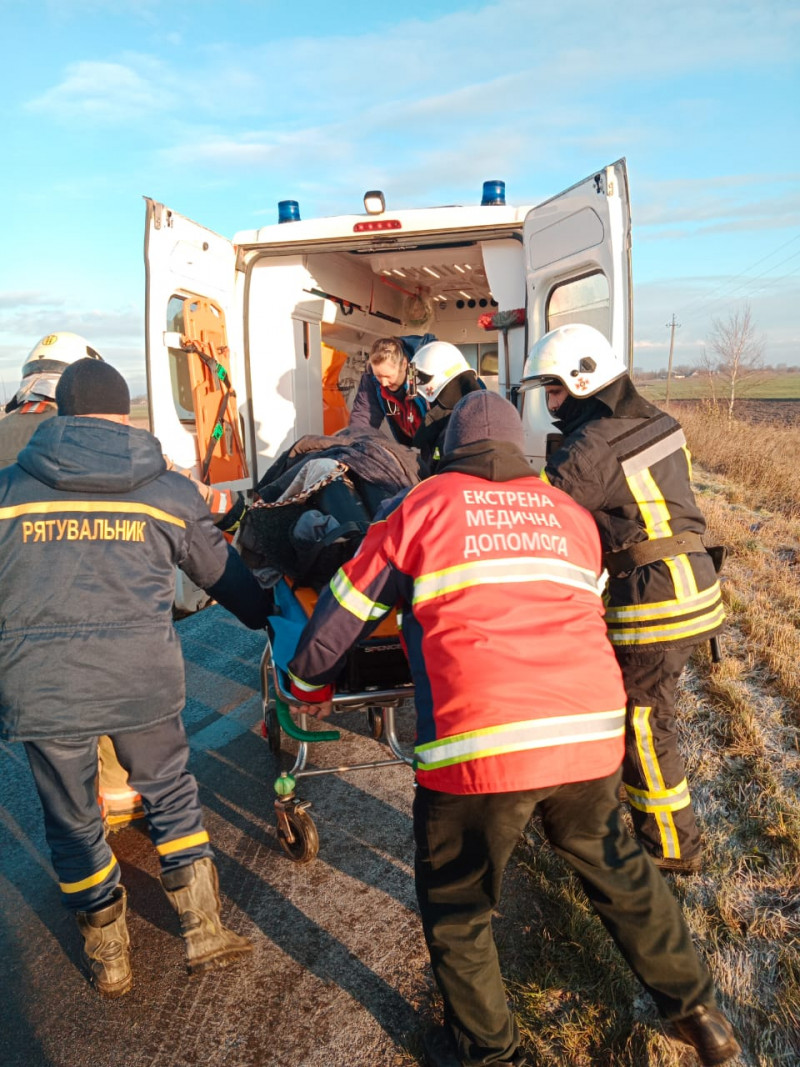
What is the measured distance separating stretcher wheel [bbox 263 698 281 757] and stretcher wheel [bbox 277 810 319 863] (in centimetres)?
75

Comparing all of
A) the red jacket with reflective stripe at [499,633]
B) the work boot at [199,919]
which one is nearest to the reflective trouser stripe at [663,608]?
the red jacket with reflective stripe at [499,633]

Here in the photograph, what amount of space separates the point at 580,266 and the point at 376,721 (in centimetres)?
279

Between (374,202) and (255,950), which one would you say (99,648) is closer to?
(255,950)

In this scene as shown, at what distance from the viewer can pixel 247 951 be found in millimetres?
2350

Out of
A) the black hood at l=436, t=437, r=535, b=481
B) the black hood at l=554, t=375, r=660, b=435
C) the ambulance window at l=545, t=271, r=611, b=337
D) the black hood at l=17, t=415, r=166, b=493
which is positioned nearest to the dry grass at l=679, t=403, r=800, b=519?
the ambulance window at l=545, t=271, r=611, b=337

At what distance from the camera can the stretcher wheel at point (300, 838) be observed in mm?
2734

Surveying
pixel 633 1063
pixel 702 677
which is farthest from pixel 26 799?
pixel 702 677

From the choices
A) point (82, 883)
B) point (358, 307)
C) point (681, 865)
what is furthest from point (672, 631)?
point (358, 307)

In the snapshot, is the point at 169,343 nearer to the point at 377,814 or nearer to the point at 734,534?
the point at 377,814

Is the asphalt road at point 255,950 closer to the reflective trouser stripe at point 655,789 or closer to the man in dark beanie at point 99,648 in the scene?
the man in dark beanie at point 99,648

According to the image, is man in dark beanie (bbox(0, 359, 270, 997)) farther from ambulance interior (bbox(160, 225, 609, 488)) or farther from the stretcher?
ambulance interior (bbox(160, 225, 609, 488))

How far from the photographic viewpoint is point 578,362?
2.82 metres

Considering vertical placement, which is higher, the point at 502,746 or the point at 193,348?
the point at 193,348

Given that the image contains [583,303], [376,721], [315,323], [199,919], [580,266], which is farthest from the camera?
[315,323]
